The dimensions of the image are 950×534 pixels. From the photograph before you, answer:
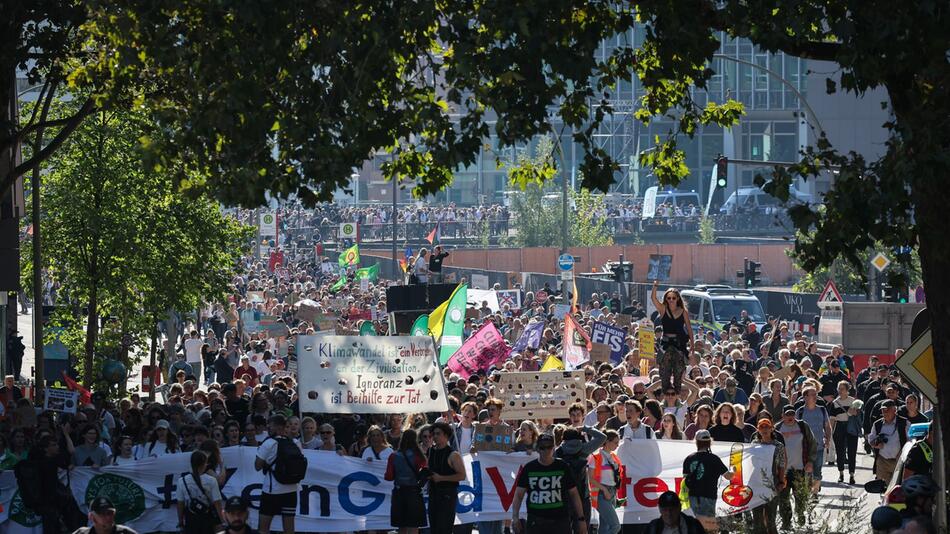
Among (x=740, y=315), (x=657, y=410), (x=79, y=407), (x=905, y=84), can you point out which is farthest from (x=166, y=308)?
(x=740, y=315)

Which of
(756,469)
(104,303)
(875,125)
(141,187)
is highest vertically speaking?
(875,125)

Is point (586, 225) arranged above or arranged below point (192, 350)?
above

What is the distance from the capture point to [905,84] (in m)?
11.3

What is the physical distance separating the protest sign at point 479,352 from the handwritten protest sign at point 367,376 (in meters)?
7.45

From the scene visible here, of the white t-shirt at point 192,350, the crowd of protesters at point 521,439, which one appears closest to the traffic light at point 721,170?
the crowd of protesters at point 521,439

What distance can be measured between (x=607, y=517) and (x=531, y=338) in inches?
513

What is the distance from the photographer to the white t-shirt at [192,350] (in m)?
34.3

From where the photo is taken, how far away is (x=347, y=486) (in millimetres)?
15672

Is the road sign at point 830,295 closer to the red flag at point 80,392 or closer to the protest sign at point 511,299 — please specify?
the protest sign at point 511,299

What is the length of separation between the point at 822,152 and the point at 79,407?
9960 mm

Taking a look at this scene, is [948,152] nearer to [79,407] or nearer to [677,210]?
[79,407]

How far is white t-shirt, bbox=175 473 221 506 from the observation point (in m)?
13.5

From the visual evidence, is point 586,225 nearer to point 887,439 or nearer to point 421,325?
point 421,325

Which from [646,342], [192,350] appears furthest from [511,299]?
[646,342]
